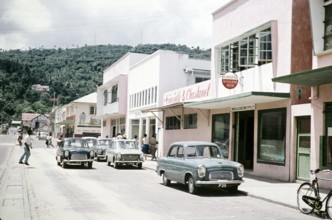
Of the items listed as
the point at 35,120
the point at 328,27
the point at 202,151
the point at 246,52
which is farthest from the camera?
the point at 35,120

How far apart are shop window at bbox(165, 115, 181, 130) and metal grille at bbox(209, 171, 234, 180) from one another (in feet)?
53.1

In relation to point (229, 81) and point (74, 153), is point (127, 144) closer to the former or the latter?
point (74, 153)

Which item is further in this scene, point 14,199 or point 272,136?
point 272,136

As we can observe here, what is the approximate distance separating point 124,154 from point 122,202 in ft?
41.0

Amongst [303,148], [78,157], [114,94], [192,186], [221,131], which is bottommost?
[192,186]

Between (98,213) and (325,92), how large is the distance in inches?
380

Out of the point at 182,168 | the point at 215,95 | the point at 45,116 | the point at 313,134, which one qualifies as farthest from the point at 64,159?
the point at 45,116

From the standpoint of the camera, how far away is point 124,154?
24.1m

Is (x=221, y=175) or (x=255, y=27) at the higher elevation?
(x=255, y=27)

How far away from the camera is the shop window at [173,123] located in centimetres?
3069

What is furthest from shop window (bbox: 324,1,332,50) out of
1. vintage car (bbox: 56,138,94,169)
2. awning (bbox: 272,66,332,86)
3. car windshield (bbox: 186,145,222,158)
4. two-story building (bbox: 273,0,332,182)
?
vintage car (bbox: 56,138,94,169)

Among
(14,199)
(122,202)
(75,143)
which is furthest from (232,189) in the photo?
(75,143)

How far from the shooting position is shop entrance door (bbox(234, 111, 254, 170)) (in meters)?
22.2

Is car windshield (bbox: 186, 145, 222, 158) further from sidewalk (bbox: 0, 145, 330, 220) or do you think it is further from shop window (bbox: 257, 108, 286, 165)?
shop window (bbox: 257, 108, 286, 165)
